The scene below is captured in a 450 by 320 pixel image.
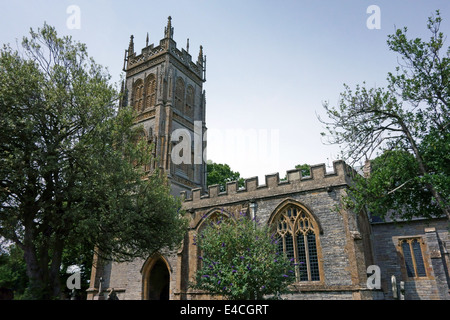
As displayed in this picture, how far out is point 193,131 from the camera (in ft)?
109

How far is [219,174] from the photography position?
3866 centimetres

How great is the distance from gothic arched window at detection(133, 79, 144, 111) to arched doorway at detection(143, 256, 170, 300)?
50.5ft

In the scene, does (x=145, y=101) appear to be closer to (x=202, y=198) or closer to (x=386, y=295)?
(x=202, y=198)

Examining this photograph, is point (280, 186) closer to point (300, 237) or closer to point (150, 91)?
point (300, 237)

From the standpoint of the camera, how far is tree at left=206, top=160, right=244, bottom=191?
38250 millimetres

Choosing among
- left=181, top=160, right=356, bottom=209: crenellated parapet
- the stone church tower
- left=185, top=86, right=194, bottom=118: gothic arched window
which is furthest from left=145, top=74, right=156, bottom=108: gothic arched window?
left=181, top=160, right=356, bottom=209: crenellated parapet

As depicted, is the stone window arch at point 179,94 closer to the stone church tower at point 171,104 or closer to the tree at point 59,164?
the stone church tower at point 171,104

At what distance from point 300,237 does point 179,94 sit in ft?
66.5

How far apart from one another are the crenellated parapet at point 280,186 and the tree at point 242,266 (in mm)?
5582

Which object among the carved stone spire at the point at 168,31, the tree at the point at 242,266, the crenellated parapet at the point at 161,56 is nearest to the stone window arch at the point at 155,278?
the tree at the point at 242,266

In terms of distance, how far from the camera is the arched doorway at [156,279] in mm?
22312

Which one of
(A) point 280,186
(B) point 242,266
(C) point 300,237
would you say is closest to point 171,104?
(A) point 280,186
